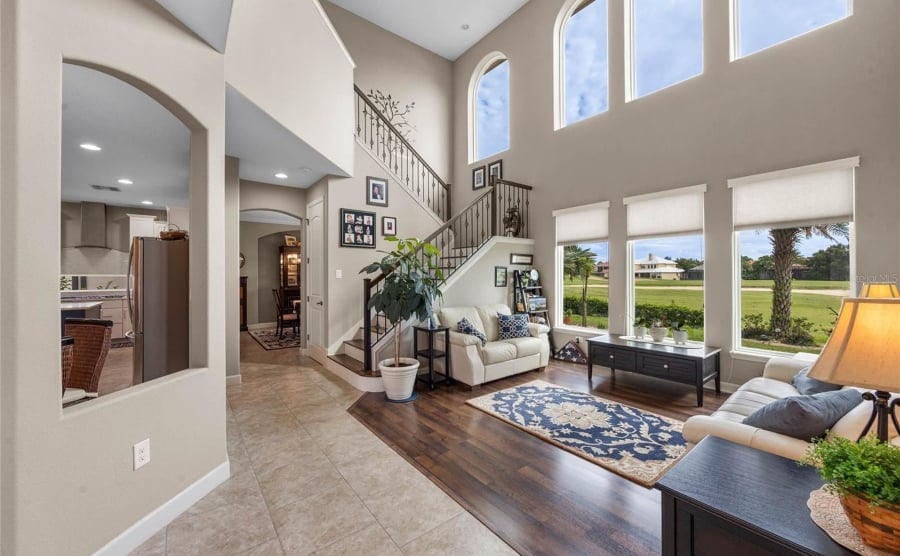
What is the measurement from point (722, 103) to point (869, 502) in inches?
184

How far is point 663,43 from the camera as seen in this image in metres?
4.82

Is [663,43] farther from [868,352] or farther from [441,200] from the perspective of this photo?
[868,352]

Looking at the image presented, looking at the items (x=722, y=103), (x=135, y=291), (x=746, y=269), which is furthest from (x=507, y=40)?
(x=135, y=291)

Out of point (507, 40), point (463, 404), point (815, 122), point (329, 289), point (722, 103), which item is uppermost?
point (507, 40)

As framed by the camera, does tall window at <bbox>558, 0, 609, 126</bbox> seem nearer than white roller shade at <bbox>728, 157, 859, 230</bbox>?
No

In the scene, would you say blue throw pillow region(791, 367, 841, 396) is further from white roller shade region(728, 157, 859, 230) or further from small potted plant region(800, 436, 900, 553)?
small potted plant region(800, 436, 900, 553)

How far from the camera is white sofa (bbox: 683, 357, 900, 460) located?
1636 millimetres

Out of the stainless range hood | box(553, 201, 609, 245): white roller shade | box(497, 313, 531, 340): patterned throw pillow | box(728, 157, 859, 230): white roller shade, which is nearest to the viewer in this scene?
box(728, 157, 859, 230): white roller shade

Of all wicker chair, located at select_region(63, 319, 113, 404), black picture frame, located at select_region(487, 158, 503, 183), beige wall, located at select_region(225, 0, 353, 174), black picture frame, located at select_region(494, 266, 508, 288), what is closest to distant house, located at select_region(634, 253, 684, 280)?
black picture frame, located at select_region(494, 266, 508, 288)

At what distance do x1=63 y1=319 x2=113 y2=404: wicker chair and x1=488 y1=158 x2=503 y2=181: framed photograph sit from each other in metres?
5.87

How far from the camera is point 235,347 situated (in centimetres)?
462

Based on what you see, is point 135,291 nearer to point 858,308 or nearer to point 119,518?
point 119,518

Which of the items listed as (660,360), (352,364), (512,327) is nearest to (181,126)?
(352,364)

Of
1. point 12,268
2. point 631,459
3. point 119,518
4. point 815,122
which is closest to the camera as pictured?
point 12,268
